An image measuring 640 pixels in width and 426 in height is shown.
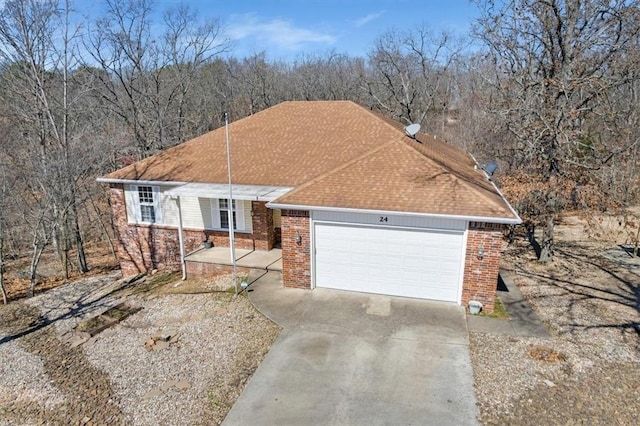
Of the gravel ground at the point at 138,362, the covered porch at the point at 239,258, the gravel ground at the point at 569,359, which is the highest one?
the covered porch at the point at 239,258

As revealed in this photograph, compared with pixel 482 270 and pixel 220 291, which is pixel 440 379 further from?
pixel 220 291

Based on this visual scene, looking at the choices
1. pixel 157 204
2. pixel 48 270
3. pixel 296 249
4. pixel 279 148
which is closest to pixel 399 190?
pixel 296 249

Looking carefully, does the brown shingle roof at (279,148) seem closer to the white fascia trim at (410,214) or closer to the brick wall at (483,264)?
the white fascia trim at (410,214)

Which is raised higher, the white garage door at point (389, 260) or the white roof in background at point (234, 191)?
the white roof in background at point (234, 191)

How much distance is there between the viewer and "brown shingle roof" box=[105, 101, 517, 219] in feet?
34.6

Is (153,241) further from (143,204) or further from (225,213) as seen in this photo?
(225,213)

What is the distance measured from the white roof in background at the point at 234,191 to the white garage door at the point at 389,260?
2.27m

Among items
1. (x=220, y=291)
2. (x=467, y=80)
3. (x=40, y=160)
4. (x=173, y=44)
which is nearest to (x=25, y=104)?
(x=40, y=160)

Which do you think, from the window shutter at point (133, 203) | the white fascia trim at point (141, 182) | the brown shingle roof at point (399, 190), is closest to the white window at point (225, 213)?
the white fascia trim at point (141, 182)

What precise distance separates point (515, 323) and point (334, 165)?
23.6 feet

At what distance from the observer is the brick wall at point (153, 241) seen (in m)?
14.5

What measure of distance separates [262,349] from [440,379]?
12.2ft

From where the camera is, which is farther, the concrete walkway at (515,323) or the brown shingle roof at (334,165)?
the brown shingle roof at (334,165)

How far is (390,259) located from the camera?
428 inches
